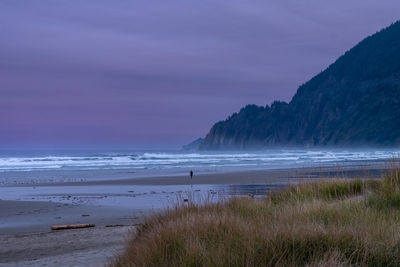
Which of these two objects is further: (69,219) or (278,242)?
(69,219)

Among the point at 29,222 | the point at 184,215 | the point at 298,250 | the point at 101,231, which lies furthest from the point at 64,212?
the point at 298,250

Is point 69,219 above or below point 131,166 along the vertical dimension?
below

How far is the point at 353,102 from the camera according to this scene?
160 meters

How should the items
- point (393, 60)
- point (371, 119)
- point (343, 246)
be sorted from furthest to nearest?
1. point (393, 60)
2. point (371, 119)
3. point (343, 246)

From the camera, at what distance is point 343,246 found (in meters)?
4.91

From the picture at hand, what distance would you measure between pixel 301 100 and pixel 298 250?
190 m

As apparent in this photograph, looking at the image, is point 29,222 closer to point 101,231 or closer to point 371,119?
point 101,231

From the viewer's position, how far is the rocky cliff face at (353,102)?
5595 inches

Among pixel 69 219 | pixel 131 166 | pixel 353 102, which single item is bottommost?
pixel 69 219

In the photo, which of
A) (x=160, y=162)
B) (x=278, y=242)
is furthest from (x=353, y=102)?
(x=278, y=242)

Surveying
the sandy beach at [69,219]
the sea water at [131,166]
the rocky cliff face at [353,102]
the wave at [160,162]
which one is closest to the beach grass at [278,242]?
the sandy beach at [69,219]

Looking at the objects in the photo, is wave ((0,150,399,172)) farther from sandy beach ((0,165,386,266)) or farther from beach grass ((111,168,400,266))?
beach grass ((111,168,400,266))

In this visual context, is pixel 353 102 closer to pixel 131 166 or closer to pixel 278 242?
pixel 131 166

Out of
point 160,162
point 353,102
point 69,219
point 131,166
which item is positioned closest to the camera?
point 69,219
